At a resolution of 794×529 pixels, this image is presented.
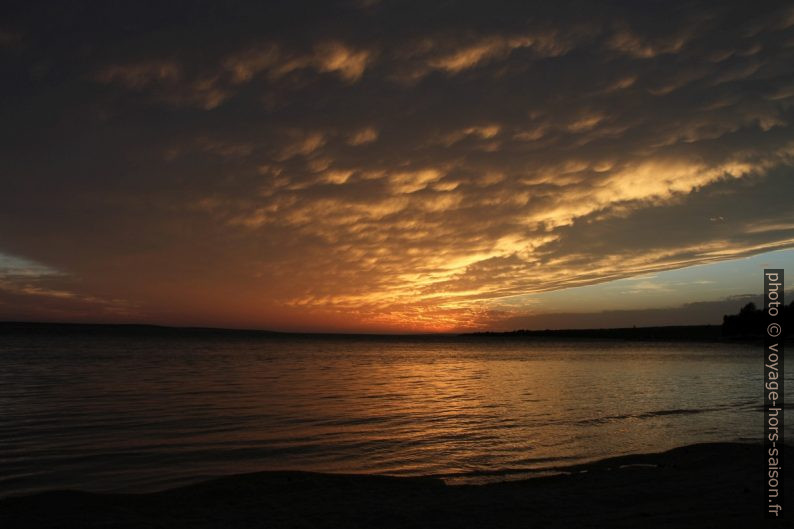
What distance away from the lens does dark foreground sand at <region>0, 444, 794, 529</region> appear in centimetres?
959

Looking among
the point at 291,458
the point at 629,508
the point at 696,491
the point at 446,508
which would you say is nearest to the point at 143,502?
the point at 291,458

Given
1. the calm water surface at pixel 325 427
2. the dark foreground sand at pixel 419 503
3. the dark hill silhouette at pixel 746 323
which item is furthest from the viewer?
the dark hill silhouette at pixel 746 323

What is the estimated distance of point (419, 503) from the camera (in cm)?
1091

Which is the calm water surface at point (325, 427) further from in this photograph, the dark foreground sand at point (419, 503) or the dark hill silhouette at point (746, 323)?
the dark hill silhouette at point (746, 323)

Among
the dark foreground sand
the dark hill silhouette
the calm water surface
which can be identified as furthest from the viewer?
the dark hill silhouette

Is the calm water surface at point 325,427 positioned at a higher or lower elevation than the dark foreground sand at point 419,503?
lower

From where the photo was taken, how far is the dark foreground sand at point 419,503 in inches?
377

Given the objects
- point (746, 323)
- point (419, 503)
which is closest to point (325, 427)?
point (419, 503)

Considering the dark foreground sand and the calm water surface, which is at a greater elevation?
the dark foreground sand

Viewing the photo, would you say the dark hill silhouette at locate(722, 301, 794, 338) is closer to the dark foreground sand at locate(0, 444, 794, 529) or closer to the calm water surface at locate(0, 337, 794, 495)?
the calm water surface at locate(0, 337, 794, 495)

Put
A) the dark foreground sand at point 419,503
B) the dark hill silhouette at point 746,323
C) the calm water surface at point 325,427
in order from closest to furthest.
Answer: the dark foreground sand at point 419,503 → the calm water surface at point 325,427 → the dark hill silhouette at point 746,323

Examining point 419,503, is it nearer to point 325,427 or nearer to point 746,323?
point 325,427

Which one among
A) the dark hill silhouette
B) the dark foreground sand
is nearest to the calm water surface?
the dark foreground sand

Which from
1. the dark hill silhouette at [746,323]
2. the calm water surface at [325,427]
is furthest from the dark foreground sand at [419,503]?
the dark hill silhouette at [746,323]
